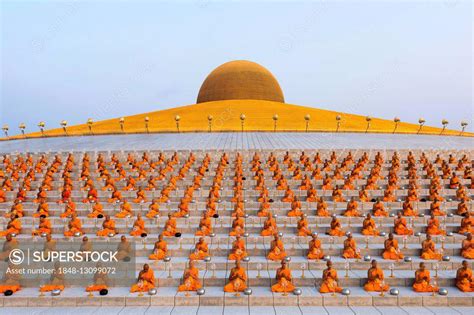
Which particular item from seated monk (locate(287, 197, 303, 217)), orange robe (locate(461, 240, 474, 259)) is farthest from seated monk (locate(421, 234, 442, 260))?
seated monk (locate(287, 197, 303, 217))

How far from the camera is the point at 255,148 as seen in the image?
1914cm

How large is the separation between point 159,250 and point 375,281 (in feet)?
15.0

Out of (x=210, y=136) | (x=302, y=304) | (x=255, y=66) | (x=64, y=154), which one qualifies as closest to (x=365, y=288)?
(x=302, y=304)

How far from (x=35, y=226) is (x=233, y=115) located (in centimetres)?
2290

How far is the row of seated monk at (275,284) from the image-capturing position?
26.1ft

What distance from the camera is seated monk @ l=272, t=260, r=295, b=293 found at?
8008 millimetres

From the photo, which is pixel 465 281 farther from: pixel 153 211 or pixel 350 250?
pixel 153 211

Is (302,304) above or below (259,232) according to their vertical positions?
below

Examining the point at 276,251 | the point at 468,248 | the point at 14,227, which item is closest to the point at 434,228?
the point at 468,248

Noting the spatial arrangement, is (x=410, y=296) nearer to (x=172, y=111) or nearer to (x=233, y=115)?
(x=233, y=115)

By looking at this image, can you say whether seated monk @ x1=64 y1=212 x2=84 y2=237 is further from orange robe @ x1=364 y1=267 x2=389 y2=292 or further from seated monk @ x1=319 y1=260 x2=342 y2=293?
orange robe @ x1=364 y1=267 x2=389 y2=292

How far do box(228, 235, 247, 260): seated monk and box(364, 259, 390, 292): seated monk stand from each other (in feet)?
8.83

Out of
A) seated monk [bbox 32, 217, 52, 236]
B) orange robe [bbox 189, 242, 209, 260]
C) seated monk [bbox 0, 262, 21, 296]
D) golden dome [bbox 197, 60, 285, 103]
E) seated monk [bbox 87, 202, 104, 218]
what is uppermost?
golden dome [bbox 197, 60, 285, 103]

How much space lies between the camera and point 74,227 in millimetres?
10922
